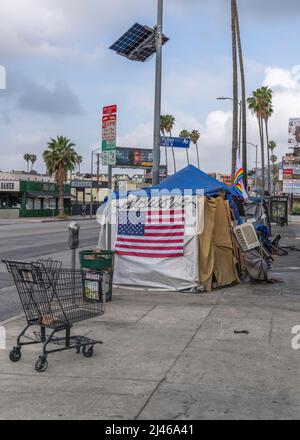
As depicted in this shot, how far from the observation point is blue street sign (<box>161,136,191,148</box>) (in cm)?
1371

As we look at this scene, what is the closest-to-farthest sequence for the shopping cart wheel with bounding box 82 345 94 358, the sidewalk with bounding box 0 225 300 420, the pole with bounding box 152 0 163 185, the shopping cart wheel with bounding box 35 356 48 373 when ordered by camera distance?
1. the sidewalk with bounding box 0 225 300 420
2. the shopping cart wheel with bounding box 35 356 48 373
3. the shopping cart wheel with bounding box 82 345 94 358
4. the pole with bounding box 152 0 163 185

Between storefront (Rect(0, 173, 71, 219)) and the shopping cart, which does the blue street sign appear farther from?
storefront (Rect(0, 173, 71, 219))

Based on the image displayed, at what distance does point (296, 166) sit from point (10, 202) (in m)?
44.2

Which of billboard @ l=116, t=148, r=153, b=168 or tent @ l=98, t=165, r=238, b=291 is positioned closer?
tent @ l=98, t=165, r=238, b=291

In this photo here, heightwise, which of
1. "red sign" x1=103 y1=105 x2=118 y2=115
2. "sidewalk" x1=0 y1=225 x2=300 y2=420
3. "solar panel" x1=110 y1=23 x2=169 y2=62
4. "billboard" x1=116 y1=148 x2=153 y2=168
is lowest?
"sidewalk" x1=0 y1=225 x2=300 y2=420

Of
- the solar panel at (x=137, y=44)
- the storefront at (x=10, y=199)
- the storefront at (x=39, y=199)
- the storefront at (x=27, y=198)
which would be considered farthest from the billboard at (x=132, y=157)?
the solar panel at (x=137, y=44)

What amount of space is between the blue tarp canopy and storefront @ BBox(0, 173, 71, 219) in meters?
50.0

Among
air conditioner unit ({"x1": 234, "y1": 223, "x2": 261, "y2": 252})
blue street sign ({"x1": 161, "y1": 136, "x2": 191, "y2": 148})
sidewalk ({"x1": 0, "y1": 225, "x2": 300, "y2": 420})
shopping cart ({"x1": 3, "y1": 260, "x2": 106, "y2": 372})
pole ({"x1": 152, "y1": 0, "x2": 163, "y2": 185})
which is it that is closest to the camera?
sidewalk ({"x1": 0, "y1": 225, "x2": 300, "y2": 420})

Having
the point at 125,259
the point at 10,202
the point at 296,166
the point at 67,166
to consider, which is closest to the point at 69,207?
the point at 10,202

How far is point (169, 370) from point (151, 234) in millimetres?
5621

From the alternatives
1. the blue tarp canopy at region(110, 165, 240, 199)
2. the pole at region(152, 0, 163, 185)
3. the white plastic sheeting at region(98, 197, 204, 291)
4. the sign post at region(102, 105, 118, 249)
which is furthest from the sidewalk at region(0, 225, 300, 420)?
the pole at region(152, 0, 163, 185)

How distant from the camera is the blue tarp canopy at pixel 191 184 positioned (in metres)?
11.6
